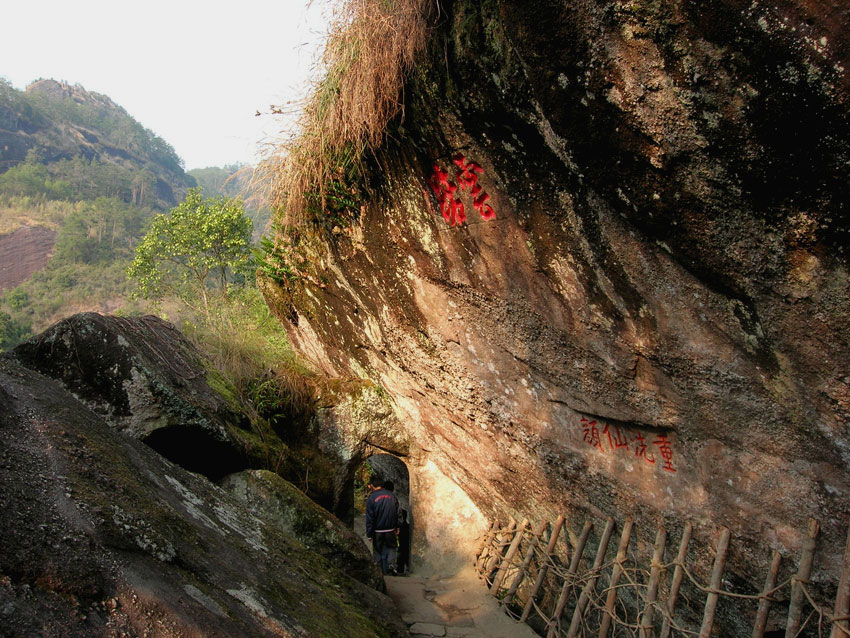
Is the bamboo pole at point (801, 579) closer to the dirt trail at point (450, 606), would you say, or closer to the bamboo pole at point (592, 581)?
the bamboo pole at point (592, 581)

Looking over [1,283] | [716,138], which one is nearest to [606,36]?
[716,138]

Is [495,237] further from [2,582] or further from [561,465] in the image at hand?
[2,582]

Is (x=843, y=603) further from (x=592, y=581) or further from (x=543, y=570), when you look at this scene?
(x=543, y=570)

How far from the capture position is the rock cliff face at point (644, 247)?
2.52 metres

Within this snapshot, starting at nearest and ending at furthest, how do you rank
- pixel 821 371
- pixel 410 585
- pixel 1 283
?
pixel 821 371 → pixel 410 585 → pixel 1 283

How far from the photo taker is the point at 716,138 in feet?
8.64

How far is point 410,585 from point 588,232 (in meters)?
4.18

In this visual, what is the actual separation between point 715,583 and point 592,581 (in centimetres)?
112

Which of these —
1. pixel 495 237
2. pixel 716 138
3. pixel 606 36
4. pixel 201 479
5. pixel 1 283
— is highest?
pixel 606 36

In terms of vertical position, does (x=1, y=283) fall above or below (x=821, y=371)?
below

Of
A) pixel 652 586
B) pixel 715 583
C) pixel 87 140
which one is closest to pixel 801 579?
pixel 715 583

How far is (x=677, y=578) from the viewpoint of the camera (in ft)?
12.5

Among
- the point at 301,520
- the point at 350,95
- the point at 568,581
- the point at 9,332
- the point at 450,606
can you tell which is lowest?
the point at 9,332

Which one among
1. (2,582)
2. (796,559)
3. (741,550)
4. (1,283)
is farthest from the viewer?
(1,283)
